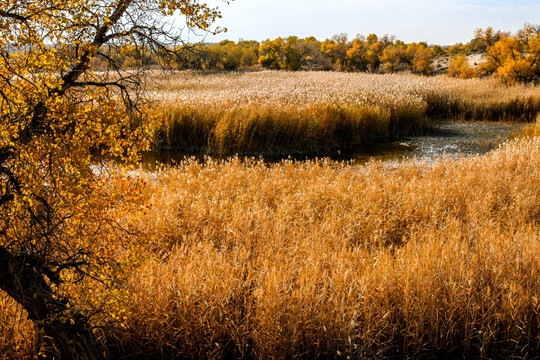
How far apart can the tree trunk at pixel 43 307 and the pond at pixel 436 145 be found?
7481 mm

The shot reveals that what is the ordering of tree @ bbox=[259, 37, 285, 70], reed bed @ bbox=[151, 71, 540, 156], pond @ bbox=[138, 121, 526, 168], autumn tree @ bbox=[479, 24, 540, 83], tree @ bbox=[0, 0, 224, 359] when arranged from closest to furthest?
tree @ bbox=[0, 0, 224, 359]
pond @ bbox=[138, 121, 526, 168]
reed bed @ bbox=[151, 71, 540, 156]
autumn tree @ bbox=[479, 24, 540, 83]
tree @ bbox=[259, 37, 285, 70]

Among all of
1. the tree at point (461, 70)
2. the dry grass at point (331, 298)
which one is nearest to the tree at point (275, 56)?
the tree at point (461, 70)

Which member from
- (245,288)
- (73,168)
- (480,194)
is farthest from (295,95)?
(73,168)

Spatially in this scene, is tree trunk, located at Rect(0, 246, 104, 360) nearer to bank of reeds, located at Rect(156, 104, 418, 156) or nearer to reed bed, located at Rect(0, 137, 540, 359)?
reed bed, located at Rect(0, 137, 540, 359)

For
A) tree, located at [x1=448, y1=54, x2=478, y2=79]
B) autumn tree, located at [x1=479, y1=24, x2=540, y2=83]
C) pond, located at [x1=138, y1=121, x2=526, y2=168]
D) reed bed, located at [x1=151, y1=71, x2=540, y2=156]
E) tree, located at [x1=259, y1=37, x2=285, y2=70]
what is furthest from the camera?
tree, located at [x1=259, y1=37, x2=285, y2=70]

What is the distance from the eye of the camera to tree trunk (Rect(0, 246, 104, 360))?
244cm

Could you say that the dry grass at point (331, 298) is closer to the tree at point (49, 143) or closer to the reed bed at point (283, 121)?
the tree at point (49, 143)

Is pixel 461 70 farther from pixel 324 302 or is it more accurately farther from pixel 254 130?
pixel 324 302

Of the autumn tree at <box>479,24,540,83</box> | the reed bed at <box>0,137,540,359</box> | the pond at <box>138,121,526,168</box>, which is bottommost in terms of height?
the reed bed at <box>0,137,540,359</box>

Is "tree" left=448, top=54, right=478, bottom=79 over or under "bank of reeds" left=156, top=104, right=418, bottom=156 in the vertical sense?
over

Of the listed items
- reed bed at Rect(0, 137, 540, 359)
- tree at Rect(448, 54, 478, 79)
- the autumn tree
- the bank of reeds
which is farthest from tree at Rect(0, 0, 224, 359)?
tree at Rect(448, 54, 478, 79)

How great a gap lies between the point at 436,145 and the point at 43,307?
1254 cm

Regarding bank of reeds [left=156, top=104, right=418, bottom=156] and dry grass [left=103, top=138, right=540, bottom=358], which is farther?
bank of reeds [left=156, top=104, right=418, bottom=156]

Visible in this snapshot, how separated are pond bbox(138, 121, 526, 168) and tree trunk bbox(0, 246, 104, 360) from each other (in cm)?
748
